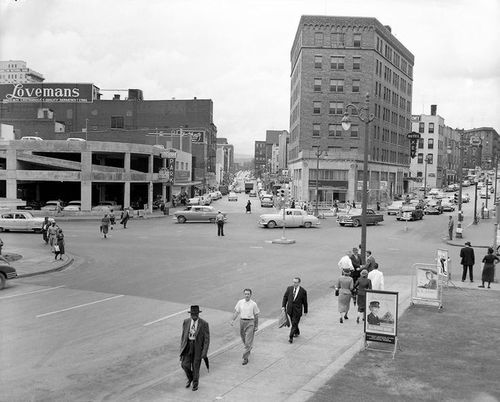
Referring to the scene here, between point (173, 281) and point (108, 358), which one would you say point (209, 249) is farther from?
point (108, 358)

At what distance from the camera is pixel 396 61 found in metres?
100

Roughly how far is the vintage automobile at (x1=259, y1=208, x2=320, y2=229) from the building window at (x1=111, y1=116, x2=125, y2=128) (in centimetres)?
8574

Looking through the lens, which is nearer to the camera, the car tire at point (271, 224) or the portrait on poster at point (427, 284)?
the portrait on poster at point (427, 284)

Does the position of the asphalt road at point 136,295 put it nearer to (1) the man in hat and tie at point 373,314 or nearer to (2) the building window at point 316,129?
(1) the man in hat and tie at point 373,314

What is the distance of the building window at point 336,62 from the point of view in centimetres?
8450

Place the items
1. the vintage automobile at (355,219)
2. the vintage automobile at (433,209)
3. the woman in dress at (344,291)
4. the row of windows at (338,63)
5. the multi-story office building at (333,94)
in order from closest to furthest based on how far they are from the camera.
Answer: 1. the woman in dress at (344,291)
2. the vintage automobile at (355,219)
3. the vintage automobile at (433,209)
4. the multi-story office building at (333,94)
5. the row of windows at (338,63)

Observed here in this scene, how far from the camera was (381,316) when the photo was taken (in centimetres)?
1238

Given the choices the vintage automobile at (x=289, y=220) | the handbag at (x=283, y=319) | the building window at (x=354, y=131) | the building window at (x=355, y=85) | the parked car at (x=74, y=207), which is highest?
the building window at (x=355, y=85)

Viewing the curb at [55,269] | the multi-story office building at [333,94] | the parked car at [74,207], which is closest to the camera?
the curb at [55,269]

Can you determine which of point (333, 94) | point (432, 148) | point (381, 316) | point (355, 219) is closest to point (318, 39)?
point (333, 94)

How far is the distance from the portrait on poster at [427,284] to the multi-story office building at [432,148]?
444 feet

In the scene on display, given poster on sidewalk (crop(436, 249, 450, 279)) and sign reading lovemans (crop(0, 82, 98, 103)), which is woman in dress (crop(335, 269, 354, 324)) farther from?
sign reading lovemans (crop(0, 82, 98, 103))

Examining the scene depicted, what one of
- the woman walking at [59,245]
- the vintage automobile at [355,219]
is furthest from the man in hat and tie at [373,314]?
the vintage automobile at [355,219]

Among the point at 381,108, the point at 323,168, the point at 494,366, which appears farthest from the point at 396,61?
the point at 494,366
